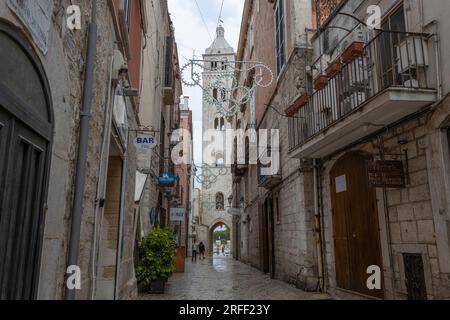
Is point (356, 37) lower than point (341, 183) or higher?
higher

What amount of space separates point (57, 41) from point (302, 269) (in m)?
7.94

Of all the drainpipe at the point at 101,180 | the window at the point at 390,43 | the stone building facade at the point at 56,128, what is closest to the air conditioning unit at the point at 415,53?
the window at the point at 390,43

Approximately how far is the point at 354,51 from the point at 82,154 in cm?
474

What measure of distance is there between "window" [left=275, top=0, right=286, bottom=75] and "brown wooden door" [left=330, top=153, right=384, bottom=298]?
4.64 m

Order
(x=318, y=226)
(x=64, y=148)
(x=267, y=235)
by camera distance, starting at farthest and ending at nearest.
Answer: (x=267, y=235), (x=318, y=226), (x=64, y=148)

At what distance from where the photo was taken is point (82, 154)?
3.53m

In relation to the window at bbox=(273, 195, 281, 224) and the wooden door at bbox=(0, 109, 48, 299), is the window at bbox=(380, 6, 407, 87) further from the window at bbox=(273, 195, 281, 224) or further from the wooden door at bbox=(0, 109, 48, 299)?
the window at bbox=(273, 195, 281, 224)

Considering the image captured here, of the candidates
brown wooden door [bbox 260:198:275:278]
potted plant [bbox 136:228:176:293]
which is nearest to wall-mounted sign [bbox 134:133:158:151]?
potted plant [bbox 136:228:176:293]

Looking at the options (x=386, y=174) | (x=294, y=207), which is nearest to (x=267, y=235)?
(x=294, y=207)

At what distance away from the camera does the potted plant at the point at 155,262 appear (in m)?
9.12

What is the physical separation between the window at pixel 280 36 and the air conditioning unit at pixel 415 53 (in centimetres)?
626

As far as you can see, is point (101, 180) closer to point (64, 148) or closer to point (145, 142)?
point (64, 148)

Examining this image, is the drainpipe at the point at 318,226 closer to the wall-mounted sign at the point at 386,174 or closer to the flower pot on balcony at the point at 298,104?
the flower pot on balcony at the point at 298,104

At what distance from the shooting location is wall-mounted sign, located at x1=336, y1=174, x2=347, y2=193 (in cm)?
807
